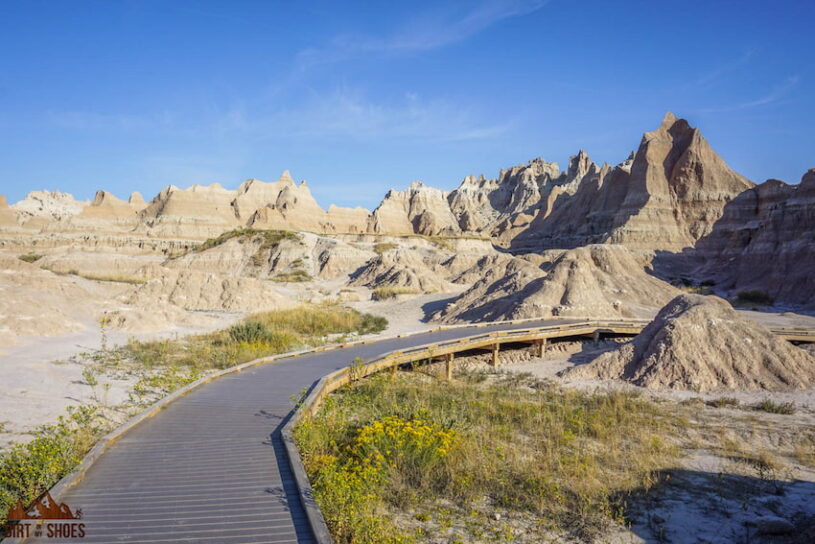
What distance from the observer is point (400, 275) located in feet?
142

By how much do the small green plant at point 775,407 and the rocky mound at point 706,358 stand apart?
1.38m

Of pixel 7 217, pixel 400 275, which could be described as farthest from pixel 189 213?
pixel 400 275

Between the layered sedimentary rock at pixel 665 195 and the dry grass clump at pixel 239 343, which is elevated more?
the layered sedimentary rock at pixel 665 195

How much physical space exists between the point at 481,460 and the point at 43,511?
19.9 ft

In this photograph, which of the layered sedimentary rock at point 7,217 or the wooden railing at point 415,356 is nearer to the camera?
the wooden railing at point 415,356

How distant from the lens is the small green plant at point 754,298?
123 feet

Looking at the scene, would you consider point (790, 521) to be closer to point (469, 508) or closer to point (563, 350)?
point (469, 508)

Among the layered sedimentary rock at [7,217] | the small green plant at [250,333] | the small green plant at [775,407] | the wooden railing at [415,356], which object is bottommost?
the small green plant at [775,407]

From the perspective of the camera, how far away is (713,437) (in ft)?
35.0

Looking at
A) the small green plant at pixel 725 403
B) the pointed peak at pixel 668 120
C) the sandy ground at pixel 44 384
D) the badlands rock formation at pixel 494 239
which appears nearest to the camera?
the sandy ground at pixel 44 384

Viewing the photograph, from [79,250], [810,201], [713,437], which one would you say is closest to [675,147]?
[810,201]

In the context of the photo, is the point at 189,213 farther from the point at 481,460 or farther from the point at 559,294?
the point at 481,460

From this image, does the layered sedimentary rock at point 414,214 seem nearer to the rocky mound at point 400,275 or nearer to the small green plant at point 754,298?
the rocky mound at point 400,275

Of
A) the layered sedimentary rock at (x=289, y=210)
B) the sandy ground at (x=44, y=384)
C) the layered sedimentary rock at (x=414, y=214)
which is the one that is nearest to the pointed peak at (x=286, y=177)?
the layered sedimentary rock at (x=289, y=210)
